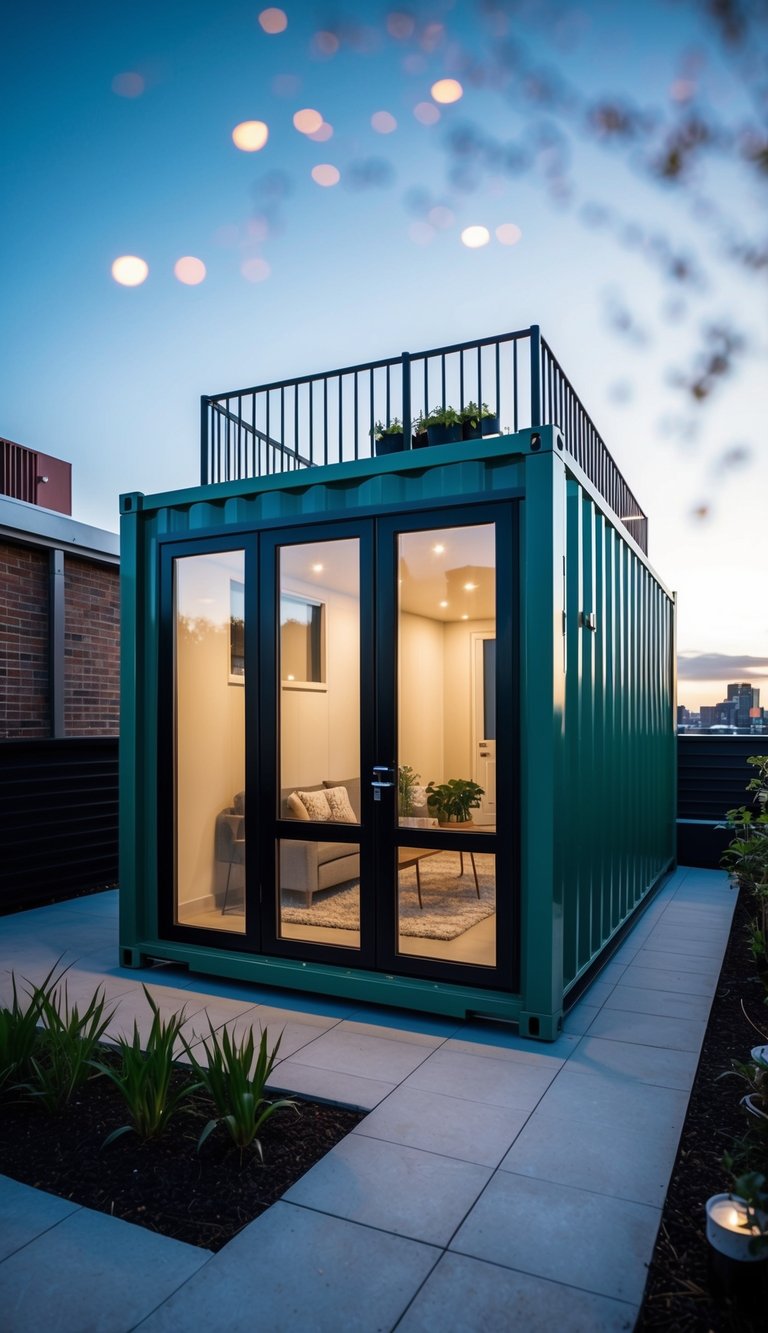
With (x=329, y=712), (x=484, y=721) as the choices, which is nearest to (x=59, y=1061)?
(x=329, y=712)

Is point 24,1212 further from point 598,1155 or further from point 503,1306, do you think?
point 598,1155

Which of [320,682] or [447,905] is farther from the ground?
[320,682]

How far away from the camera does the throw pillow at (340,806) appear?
402 centimetres

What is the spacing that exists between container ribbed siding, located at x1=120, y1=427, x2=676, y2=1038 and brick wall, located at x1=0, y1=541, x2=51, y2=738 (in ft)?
7.43

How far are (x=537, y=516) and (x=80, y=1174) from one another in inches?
116

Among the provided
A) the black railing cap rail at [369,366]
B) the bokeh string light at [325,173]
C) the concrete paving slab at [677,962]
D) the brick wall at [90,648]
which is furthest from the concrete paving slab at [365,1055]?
the brick wall at [90,648]

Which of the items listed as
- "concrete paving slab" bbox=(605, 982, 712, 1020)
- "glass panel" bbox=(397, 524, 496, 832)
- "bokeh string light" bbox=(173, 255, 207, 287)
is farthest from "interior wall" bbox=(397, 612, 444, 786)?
"bokeh string light" bbox=(173, 255, 207, 287)

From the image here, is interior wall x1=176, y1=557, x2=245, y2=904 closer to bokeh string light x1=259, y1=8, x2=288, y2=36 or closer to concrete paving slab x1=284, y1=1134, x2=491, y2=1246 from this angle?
concrete paving slab x1=284, y1=1134, x2=491, y2=1246

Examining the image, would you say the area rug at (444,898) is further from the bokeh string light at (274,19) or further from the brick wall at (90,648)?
the brick wall at (90,648)

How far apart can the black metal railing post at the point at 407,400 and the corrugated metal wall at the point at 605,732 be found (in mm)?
1048

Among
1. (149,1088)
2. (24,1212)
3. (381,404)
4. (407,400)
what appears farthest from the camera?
(381,404)

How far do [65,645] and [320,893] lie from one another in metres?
4.00

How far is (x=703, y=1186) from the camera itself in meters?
2.32

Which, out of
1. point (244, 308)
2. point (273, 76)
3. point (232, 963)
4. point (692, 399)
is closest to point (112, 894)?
point (232, 963)
